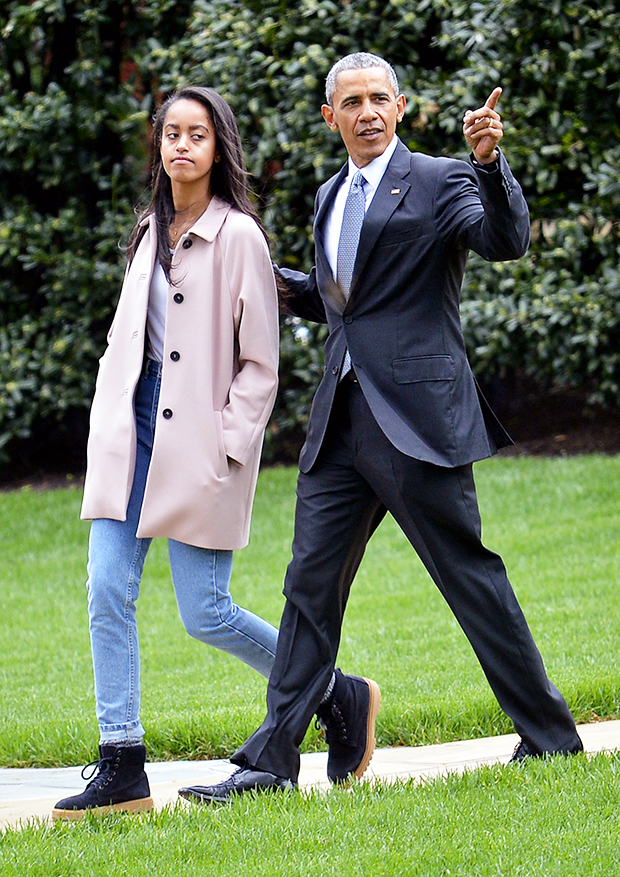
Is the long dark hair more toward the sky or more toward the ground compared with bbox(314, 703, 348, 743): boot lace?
more toward the sky

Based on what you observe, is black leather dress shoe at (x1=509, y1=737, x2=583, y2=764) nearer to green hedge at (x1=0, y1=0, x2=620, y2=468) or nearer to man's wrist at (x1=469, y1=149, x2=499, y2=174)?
man's wrist at (x1=469, y1=149, x2=499, y2=174)

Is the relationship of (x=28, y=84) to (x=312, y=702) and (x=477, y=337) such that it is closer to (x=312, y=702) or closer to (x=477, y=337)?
(x=477, y=337)

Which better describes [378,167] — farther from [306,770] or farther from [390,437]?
[306,770]

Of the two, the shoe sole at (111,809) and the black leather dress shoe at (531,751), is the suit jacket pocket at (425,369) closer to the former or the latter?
the black leather dress shoe at (531,751)

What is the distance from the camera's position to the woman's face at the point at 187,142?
4.07 m

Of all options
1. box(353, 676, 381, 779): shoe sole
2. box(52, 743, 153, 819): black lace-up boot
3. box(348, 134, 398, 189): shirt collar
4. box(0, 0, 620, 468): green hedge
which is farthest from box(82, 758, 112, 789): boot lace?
box(0, 0, 620, 468): green hedge

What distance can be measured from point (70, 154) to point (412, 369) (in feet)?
29.1

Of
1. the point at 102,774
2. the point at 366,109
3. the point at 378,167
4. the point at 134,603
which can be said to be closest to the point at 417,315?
the point at 378,167

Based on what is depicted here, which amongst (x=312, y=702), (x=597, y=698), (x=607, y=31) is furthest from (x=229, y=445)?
(x=607, y=31)

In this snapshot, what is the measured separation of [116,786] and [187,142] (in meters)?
1.97

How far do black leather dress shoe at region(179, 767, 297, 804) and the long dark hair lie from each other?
62.9 inches

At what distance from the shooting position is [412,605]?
7.40 meters

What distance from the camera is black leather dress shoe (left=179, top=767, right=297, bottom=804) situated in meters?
3.77

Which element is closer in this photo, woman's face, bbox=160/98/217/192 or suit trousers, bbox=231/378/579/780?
suit trousers, bbox=231/378/579/780
